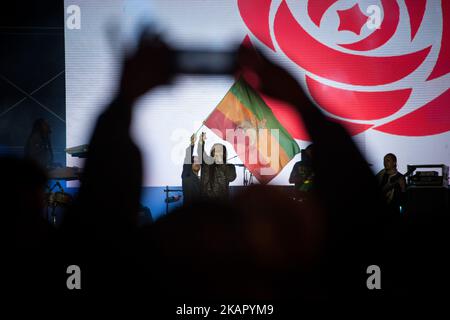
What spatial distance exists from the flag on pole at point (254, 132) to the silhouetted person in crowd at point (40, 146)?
1.21 m

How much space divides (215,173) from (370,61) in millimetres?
1469

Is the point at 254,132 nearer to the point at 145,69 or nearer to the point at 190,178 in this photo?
the point at 190,178

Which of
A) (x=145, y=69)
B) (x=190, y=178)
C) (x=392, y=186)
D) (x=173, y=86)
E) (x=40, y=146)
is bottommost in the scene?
(x=392, y=186)

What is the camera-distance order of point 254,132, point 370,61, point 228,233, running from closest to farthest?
1. point 228,233
2. point 370,61
3. point 254,132

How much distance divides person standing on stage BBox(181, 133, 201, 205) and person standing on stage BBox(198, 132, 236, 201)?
0.18ft

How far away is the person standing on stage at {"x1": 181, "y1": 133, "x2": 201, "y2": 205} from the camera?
9.67 ft

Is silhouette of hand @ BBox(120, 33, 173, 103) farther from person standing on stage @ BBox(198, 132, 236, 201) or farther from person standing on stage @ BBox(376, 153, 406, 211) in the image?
person standing on stage @ BBox(376, 153, 406, 211)

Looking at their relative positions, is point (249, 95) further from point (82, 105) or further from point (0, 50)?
point (0, 50)

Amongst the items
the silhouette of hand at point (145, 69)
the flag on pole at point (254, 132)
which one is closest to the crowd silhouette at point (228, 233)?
the silhouette of hand at point (145, 69)

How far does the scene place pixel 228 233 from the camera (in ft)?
9.36

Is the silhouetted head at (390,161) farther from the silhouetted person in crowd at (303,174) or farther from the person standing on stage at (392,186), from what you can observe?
the silhouetted person in crowd at (303,174)

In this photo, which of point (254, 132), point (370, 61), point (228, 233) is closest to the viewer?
point (228, 233)

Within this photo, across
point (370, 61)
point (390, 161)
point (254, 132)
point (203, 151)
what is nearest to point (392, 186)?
point (390, 161)

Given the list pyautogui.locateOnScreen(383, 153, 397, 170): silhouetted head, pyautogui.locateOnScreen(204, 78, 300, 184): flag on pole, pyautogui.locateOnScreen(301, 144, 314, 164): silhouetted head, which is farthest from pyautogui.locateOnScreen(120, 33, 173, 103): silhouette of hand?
pyautogui.locateOnScreen(383, 153, 397, 170): silhouetted head
